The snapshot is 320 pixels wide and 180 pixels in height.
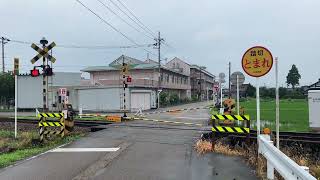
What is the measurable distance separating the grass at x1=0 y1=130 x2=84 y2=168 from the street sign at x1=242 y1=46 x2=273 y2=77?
6587mm

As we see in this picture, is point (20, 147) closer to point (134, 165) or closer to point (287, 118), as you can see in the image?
point (134, 165)

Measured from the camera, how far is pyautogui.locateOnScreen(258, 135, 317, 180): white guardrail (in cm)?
518

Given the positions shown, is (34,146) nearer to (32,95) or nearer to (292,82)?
(32,95)

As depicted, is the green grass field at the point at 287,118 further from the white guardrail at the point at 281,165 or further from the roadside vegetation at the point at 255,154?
the white guardrail at the point at 281,165

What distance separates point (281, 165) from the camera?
21.8 feet

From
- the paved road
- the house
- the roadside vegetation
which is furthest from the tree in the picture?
the paved road

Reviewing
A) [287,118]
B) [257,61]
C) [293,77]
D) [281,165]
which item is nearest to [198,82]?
[293,77]

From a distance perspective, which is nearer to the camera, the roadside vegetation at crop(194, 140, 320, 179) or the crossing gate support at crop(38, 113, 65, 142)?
the roadside vegetation at crop(194, 140, 320, 179)

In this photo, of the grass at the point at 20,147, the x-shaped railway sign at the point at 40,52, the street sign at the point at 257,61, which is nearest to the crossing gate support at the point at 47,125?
the grass at the point at 20,147

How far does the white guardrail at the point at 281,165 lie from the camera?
5177 millimetres

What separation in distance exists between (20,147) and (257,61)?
856 cm

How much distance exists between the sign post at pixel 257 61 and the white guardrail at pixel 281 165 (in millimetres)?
2052

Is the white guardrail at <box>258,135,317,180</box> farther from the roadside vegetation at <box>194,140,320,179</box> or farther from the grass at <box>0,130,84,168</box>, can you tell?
the grass at <box>0,130,84,168</box>

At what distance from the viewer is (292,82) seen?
4321 inches
